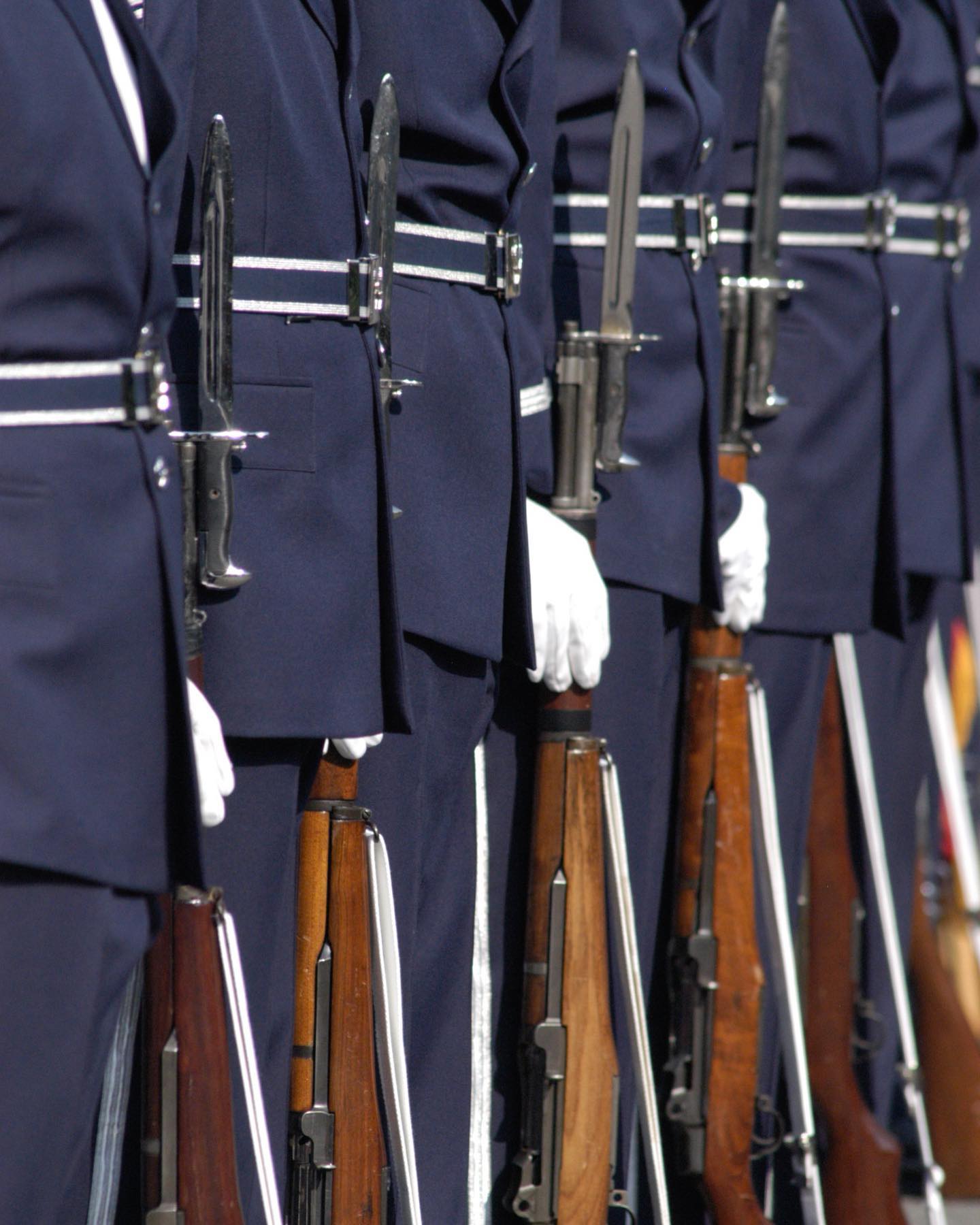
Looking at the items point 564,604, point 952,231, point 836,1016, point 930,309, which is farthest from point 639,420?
point 836,1016

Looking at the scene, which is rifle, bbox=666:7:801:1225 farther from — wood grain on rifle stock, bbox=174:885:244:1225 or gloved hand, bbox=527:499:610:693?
wood grain on rifle stock, bbox=174:885:244:1225

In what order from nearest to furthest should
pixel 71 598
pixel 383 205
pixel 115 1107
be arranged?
pixel 71 598
pixel 115 1107
pixel 383 205

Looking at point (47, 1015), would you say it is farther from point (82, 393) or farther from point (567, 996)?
point (567, 996)

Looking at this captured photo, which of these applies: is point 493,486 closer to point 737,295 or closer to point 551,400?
point 551,400

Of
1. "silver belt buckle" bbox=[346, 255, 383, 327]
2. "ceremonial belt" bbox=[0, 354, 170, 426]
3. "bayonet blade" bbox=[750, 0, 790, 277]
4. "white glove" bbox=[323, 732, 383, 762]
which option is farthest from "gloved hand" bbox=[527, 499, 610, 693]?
"ceremonial belt" bbox=[0, 354, 170, 426]

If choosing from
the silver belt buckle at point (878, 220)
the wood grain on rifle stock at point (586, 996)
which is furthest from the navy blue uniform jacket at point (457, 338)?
the silver belt buckle at point (878, 220)

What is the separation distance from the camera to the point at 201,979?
1.70m

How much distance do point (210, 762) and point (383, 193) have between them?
63 cm

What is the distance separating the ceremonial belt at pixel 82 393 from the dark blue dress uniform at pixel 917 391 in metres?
1.88

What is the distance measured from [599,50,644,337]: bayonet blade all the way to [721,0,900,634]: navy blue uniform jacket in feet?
1.80

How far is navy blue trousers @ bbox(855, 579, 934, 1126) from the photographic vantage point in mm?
3338

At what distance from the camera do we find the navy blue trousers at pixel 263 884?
182 cm

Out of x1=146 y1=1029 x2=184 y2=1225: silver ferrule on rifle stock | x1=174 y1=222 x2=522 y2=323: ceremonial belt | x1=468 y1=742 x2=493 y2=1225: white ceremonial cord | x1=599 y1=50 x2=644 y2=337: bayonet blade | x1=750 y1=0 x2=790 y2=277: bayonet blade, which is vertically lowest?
x1=146 y1=1029 x2=184 y2=1225: silver ferrule on rifle stock

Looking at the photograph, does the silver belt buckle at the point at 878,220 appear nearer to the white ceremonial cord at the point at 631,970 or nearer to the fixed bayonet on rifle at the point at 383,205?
the white ceremonial cord at the point at 631,970
